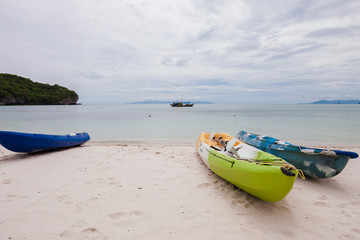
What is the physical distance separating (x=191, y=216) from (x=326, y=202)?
2.90 m

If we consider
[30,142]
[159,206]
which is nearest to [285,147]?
[159,206]

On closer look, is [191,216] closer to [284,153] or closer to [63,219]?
[63,219]

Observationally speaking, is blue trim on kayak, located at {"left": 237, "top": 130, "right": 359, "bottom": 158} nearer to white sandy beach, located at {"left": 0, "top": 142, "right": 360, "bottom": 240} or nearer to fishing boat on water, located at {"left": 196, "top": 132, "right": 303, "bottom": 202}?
white sandy beach, located at {"left": 0, "top": 142, "right": 360, "bottom": 240}

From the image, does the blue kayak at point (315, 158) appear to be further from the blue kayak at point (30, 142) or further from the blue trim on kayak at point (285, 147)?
the blue kayak at point (30, 142)

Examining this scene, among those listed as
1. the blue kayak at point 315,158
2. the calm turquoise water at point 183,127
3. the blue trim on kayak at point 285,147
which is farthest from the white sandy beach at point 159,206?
the calm turquoise water at point 183,127

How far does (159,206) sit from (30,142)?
597cm

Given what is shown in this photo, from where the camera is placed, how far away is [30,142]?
21.7 ft

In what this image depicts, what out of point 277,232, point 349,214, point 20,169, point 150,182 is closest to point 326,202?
point 349,214

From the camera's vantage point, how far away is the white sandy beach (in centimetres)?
277

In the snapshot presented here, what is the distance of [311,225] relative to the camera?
3.02 meters

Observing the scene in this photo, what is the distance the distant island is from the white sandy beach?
9415 cm

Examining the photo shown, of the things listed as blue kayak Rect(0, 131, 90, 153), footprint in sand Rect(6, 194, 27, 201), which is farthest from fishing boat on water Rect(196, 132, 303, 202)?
blue kayak Rect(0, 131, 90, 153)

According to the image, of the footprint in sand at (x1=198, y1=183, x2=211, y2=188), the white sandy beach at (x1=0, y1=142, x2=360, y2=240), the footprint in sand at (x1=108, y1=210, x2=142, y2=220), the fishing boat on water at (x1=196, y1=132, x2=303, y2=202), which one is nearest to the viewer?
the white sandy beach at (x1=0, y1=142, x2=360, y2=240)

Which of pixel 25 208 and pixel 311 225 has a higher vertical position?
pixel 25 208
